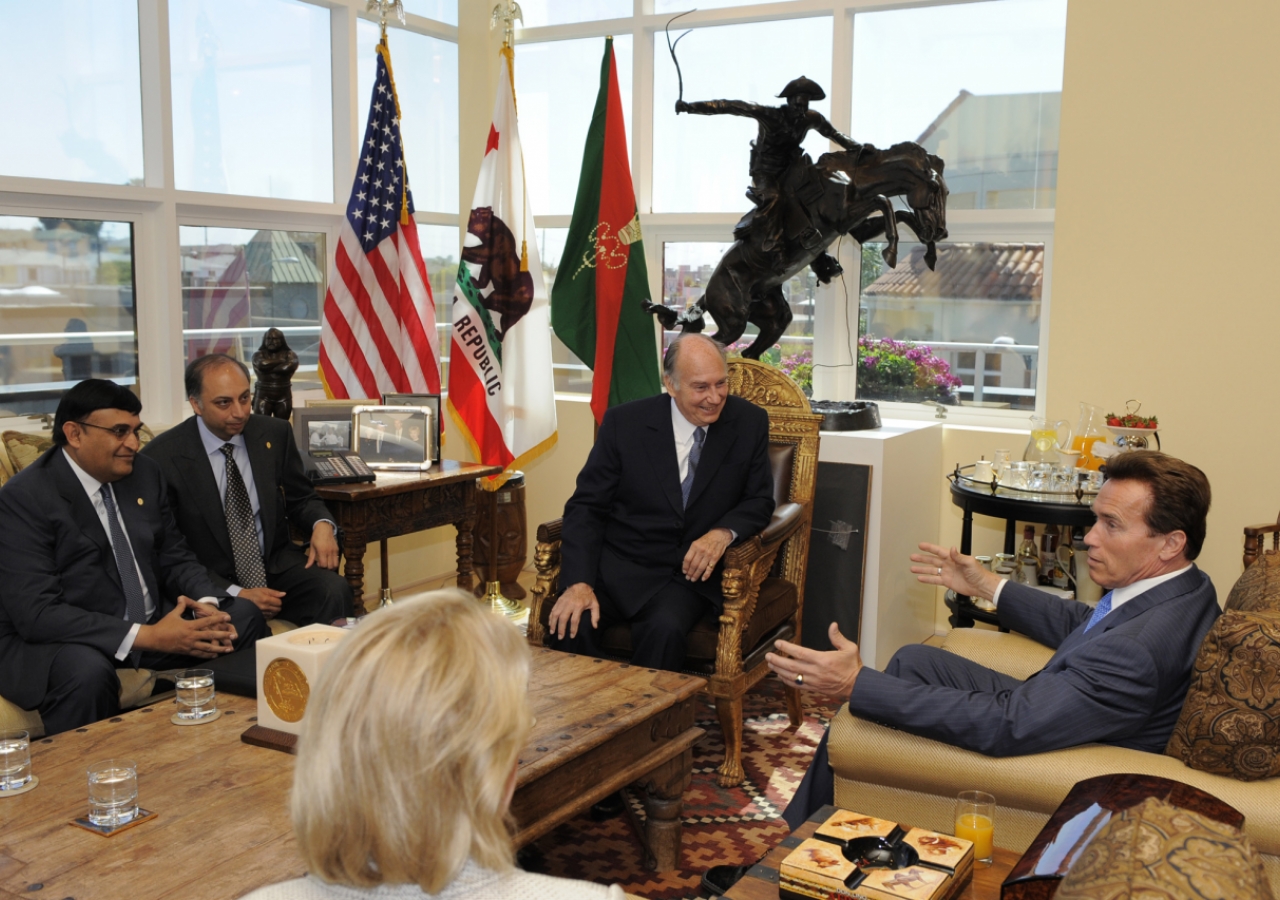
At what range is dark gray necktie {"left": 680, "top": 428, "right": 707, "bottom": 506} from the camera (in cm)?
366

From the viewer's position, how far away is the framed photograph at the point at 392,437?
4.43 m

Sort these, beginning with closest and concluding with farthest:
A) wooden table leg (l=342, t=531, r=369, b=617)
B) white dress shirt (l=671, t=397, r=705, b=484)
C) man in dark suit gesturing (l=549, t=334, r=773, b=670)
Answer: man in dark suit gesturing (l=549, t=334, r=773, b=670), white dress shirt (l=671, t=397, r=705, b=484), wooden table leg (l=342, t=531, r=369, b=617)

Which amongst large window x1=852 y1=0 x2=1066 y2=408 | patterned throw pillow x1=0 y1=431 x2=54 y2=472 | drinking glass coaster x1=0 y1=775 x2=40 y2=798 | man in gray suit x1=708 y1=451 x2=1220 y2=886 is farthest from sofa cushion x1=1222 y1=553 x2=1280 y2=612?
patterned throw pillow x1=0 y1=431 x2=54 y2=472

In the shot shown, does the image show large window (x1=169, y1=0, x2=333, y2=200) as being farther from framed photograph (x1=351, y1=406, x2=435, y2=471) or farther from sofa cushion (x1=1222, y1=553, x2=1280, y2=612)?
sofa cushion (x1=1222, y1=553, x2=1280, y2=612)

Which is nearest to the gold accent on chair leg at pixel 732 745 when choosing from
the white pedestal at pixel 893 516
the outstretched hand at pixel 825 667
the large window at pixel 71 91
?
the outstretched hand at pixel 825 667

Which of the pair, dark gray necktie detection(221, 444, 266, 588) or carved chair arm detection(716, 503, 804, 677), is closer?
carved chair arm detection(716, 503, 804, 677)

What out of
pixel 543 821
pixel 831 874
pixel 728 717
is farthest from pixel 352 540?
pixel 831 874

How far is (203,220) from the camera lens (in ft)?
15.7

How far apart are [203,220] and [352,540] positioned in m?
1.76

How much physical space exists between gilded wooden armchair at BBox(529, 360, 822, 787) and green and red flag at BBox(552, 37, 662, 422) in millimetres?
972

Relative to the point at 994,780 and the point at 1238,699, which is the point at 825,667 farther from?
the point at 1238,699

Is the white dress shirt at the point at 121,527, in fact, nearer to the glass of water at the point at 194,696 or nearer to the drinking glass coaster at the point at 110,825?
the glass of water at the point at 194,696

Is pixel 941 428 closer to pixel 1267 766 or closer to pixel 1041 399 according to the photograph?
pixel 1041 399

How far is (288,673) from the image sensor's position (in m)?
2.31
